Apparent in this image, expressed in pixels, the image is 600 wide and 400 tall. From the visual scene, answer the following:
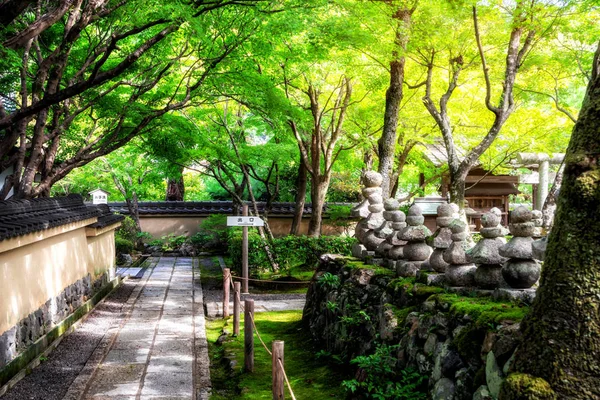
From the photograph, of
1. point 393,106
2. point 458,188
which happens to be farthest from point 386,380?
point 458,188

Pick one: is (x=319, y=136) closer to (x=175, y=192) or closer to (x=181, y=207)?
(x=181, y=207)

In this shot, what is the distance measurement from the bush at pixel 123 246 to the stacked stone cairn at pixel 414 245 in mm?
20740

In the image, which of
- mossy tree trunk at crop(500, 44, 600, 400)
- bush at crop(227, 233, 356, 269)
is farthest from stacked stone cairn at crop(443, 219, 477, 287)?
bush at crop(227, 233, 356, 269)

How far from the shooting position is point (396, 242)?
931 cm

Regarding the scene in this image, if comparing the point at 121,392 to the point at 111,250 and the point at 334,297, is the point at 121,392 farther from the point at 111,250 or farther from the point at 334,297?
the point at 111,250

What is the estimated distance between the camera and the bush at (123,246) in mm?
26875

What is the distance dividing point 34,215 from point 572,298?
371 inches

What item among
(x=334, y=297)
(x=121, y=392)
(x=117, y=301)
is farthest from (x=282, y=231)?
(x=121, y=392)

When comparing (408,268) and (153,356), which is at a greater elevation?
(408,268)

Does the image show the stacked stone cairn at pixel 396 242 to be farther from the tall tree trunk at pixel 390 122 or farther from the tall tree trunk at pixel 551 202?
the tall tree trunk at pixel 551 202

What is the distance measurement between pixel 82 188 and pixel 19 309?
22263mm

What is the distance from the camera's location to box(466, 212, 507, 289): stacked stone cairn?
20.0ft

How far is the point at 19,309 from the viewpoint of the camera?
30.2 feet

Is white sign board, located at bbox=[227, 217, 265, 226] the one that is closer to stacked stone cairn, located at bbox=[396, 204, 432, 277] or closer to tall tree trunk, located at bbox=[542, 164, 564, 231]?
stacked stone cairn, located at bbox=[396, 204, 432, 277]
